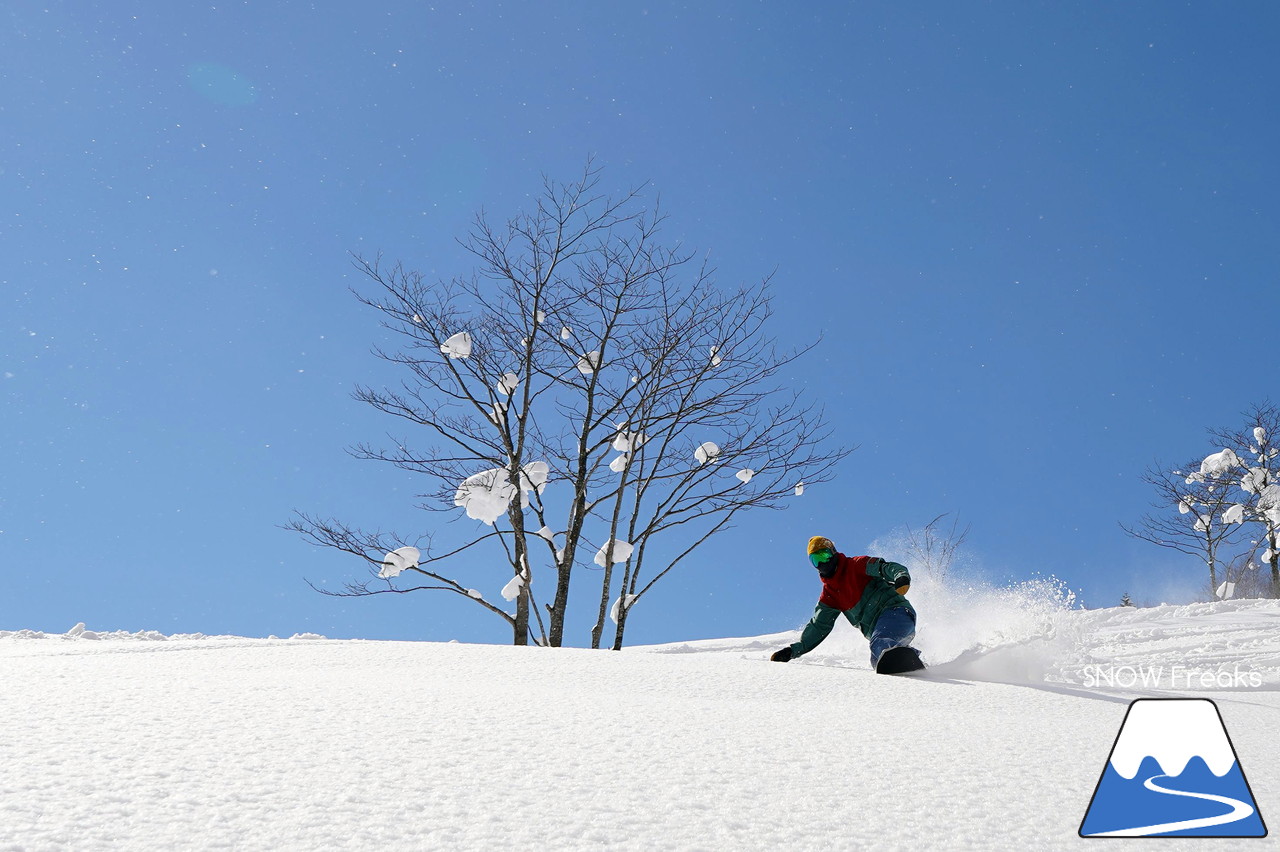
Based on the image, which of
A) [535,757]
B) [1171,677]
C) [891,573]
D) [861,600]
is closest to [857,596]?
[861,600]

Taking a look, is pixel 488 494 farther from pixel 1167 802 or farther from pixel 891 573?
pixel 1167 802

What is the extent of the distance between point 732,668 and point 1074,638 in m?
3.37

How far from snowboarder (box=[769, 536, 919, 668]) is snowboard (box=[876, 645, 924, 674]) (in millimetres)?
530

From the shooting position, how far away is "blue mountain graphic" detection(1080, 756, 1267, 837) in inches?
64.0

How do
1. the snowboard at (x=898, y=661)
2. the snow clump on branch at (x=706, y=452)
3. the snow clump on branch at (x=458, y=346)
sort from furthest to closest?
the snow clump on branch at (x=706, y=452) < the snow clump on branch at (x=458, y=346) < the snowboard at (x=898, y=661)

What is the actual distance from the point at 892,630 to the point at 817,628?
470 millimetres

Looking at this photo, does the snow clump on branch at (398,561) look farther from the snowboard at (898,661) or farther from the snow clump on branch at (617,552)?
the snowboard at (898,661)

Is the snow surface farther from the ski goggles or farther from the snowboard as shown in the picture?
the ski goggles

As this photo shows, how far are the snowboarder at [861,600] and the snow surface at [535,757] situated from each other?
1.32 m

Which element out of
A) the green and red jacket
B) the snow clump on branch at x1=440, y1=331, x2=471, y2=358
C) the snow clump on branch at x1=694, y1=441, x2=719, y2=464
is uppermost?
the snow clump on branch at x1=440, y1=331, x2=471, y2=358

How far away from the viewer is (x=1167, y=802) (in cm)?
168

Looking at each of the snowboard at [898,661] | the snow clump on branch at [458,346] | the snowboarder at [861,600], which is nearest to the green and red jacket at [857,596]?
the snowboarder at [861,600]

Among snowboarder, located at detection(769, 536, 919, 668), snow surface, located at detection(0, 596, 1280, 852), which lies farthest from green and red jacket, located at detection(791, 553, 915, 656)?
snow surface, located at detection(0, 596, 1280, 852)

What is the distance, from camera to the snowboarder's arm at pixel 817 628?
5.19 meters
